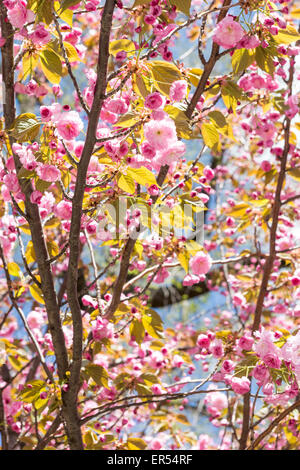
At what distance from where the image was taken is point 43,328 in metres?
3.17

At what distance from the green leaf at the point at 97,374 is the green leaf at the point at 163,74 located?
3.22 feet

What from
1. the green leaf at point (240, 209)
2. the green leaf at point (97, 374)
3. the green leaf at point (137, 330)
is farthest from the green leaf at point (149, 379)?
the green leaf at point (240, 209)

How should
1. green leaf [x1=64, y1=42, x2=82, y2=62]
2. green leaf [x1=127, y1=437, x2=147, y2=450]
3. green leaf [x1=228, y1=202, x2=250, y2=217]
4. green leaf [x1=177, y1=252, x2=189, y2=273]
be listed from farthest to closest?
green leaf [x1=228, y1=202, x2=250, y2=217], green leaf [x1=127, y1=437, x2=147, y2=450], green leaf [x1=177, y1=252, x2=189, y2=273], green leaf [x1=64, y1=42, x2=82, y2=62]

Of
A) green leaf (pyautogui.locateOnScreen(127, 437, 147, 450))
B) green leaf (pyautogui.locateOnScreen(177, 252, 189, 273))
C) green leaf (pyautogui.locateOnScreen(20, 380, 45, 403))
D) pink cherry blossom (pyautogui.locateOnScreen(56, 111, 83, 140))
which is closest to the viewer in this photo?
pink cherry blossom (pyautogui.locateOnScreen(56, 111, 83, 140))

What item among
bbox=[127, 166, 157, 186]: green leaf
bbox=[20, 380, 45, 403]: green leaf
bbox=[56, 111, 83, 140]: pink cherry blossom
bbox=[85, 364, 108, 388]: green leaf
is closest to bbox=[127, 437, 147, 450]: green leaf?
bbox=[85, 364, 108, 388]: green leaf

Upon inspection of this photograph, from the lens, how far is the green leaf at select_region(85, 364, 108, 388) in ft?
5.76

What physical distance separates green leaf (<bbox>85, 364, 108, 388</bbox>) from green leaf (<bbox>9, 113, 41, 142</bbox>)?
828mm

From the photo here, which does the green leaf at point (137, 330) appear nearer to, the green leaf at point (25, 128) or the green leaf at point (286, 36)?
the green leaf at point (25, 128)

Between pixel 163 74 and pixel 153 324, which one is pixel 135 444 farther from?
pixel 163 74

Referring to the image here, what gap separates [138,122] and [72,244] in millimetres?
393

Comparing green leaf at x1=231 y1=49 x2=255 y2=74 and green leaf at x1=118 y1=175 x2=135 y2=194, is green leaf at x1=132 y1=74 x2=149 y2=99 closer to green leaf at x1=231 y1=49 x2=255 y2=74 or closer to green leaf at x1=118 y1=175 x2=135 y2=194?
green leaf at x1=118 y1=175 x2=135 y2=194

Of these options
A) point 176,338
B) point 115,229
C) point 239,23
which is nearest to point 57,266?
point 176,338

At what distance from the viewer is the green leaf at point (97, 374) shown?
5.76 ft
